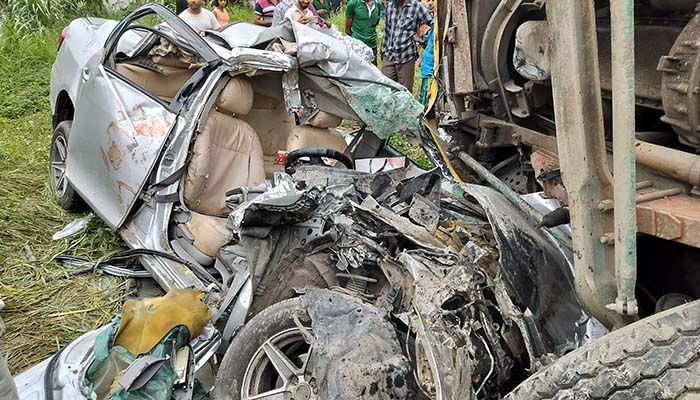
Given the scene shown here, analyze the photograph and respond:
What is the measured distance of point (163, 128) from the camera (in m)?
3.98

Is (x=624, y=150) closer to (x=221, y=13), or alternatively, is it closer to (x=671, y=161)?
(x=671, y=161)

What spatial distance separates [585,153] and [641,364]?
22.8 inches

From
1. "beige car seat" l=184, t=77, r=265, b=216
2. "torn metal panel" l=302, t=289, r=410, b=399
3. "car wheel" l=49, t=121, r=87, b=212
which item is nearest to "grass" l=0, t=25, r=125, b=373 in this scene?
"car wheel" l=49, t=121, r=87, b=212

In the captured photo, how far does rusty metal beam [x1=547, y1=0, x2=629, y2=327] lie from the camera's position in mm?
1812

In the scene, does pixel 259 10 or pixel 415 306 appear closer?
pixel 415 306

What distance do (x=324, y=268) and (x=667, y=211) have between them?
1.63 meters

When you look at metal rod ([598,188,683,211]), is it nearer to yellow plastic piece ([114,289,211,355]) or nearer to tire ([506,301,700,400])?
tire ([506,301,700,400])

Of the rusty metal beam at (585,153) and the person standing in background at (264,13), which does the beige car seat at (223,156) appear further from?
the person standing in background at (264,13)

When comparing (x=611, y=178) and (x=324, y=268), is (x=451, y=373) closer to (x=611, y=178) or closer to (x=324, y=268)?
(x=611, y=178)

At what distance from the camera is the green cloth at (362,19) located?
8.49m

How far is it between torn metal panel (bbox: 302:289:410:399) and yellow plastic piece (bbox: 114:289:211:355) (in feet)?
2.08

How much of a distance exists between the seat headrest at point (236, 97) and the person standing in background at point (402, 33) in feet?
13.1

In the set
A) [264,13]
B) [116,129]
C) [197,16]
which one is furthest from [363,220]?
[264,13]

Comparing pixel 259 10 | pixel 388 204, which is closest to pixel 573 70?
pixel 388 204
